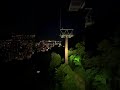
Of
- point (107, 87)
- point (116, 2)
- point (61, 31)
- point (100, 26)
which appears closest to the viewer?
point (107, 87)

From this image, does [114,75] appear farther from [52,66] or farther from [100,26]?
[52,66]

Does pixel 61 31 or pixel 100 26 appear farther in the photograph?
pixel 61 31

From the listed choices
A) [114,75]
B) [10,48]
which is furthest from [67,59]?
[10,48]

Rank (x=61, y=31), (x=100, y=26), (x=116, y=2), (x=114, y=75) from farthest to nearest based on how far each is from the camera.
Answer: (x=61, y=31) < (x=100, y=26) < (x=116, y=2) < (x=114, y=75)

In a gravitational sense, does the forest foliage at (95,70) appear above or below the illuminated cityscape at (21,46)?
below

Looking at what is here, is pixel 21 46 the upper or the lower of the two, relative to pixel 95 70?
upper

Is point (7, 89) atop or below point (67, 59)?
below

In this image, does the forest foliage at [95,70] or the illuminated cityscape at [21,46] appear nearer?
the forest foliage at [95,70]

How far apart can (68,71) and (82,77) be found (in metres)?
1.20

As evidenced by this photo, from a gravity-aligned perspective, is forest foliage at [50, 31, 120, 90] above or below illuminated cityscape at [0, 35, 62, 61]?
below

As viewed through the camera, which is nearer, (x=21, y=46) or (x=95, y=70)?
(x=95, y=70)

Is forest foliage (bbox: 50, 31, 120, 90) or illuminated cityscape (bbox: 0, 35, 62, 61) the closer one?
forest foliage (bbox: 50, 31, 120, 90)

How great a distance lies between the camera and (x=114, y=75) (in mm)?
7609

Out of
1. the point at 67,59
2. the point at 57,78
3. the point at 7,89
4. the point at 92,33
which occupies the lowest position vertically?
the point at 7,89
